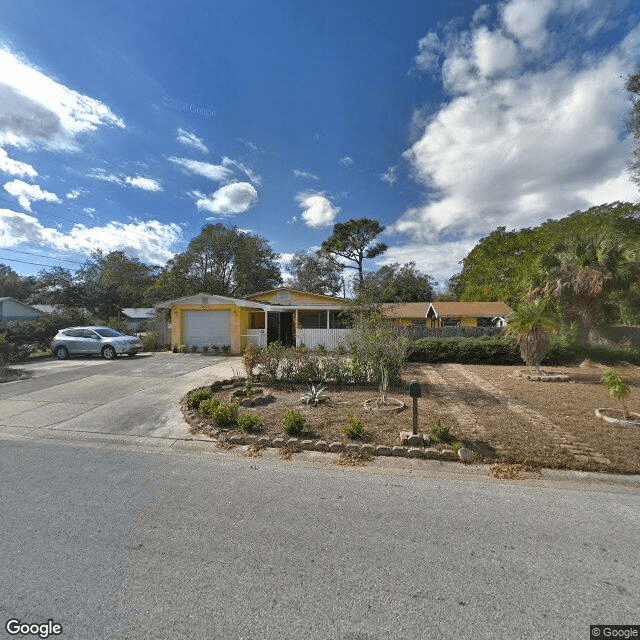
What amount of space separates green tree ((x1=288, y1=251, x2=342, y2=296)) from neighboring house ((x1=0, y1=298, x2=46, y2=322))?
23.3 metres

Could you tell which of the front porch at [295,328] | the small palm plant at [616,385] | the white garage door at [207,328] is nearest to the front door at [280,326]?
the front porch at [295,328]

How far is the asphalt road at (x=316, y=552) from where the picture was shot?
184 cm

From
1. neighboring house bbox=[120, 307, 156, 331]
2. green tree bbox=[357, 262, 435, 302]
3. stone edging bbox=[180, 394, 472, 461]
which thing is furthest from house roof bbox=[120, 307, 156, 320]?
stone edging bbox=[180, 394, 472, 461]

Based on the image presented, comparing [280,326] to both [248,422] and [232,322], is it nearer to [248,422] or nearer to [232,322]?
[232,322]

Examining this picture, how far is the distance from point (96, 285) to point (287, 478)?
2807 centimetres

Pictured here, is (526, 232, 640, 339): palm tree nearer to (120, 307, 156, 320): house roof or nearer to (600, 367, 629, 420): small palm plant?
(600, 367, 629, 420): small palm plant

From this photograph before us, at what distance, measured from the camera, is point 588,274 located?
36.1 ft

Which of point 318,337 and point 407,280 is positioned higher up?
point 407,280

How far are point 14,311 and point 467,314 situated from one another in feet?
124

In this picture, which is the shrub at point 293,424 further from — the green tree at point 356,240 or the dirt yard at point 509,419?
the green tree at point 356,240

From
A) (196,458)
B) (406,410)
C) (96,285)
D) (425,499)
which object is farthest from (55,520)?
(96,285)

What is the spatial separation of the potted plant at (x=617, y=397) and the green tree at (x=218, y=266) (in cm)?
2688

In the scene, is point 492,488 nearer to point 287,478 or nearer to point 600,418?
point 287,478


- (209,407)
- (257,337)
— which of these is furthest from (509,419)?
(257,337)
